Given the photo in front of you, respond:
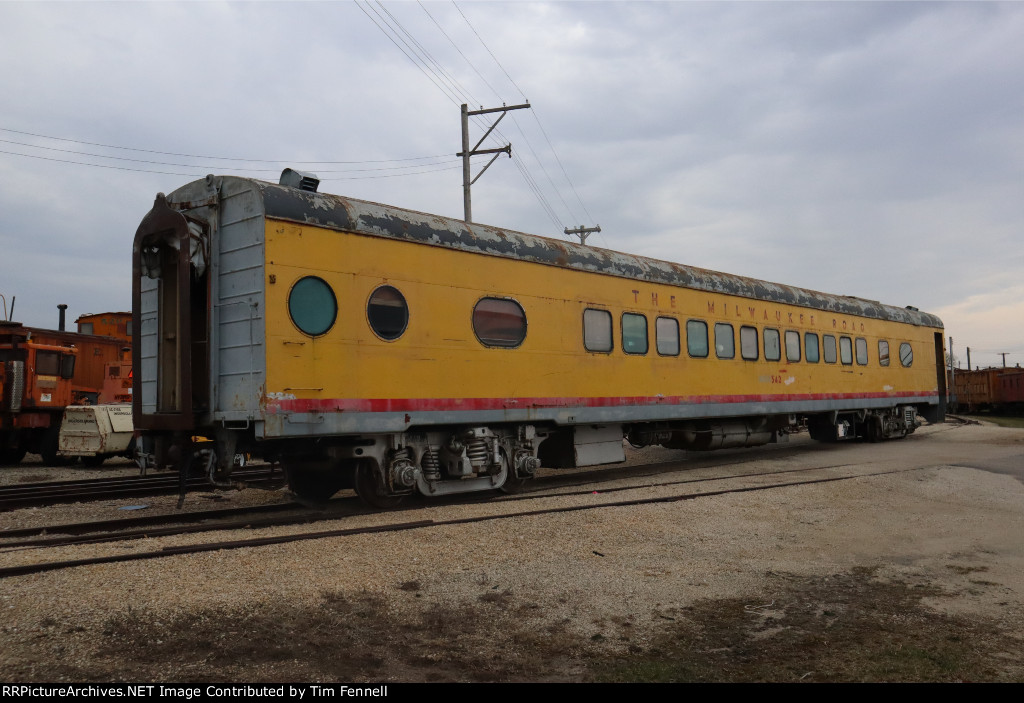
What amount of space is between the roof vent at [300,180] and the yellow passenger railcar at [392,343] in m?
0.07

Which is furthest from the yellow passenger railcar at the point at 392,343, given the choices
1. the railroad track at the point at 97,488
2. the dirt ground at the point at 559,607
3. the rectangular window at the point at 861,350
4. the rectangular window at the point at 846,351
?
the rectangular window at the point at 861,350

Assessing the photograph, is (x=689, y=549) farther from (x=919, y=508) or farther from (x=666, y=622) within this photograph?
(x=919, y=508)

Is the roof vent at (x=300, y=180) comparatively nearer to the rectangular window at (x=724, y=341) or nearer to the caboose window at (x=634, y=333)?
the caboose window at (x=634, y=333)

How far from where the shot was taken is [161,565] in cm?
581

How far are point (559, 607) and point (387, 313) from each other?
4441 mm

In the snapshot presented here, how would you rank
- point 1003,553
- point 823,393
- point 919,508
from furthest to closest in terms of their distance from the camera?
point 823,393
point 919,508
point 1003,553

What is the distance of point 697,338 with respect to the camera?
13.2m

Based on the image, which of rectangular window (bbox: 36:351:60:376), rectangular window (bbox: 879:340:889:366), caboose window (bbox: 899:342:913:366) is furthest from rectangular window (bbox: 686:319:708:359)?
rectangular window (bbox: 36:351:60:376)

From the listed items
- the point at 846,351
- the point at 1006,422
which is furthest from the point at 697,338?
the point at 1006,422

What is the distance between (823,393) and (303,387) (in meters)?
12.9

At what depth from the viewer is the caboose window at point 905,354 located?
66.5ft

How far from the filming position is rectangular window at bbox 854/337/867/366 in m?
18.2

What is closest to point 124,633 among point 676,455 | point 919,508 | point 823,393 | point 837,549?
point 837,549

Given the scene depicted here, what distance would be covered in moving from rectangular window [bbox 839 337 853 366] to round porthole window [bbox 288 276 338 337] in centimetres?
1361
